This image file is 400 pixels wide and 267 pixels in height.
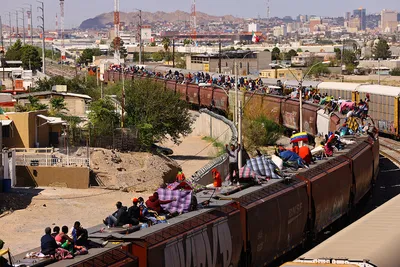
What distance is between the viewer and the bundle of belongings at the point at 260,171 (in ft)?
62.6

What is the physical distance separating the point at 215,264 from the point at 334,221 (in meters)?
8.49

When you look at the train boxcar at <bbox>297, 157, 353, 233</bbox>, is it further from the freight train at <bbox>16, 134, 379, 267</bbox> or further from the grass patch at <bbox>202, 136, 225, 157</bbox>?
the grass patch at <bbox>202, 136, 225, 157</bbox>

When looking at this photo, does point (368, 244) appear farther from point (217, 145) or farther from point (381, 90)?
point (217, 145)

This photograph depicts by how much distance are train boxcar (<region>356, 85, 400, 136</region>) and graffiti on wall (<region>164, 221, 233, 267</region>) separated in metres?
28.5

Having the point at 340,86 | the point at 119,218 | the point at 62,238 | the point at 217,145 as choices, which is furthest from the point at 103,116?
the point at 62,238

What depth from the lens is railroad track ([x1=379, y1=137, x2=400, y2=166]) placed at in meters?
39.4

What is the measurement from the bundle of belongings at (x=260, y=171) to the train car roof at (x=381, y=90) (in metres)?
24.6

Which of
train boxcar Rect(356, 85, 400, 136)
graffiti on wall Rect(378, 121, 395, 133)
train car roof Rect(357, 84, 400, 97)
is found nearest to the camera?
train boxcar Rect(356, 85, 400, 136)

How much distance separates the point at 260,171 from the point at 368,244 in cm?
751

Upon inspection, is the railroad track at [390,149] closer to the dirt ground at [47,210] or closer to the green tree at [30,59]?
the dirt ground at [47,210]

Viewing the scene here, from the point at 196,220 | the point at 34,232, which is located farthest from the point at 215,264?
the point at 34,232

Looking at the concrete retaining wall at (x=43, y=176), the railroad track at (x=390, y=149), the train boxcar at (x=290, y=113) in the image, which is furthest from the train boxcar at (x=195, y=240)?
the train boxcar at (x=290, y=113)

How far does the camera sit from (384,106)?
146 ft

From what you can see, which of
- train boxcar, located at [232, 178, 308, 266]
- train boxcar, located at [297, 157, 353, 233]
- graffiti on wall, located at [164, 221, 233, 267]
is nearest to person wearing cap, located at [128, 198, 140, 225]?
graffiti on wall, located at [164, 221, 233, 267]
